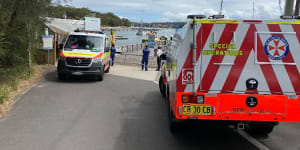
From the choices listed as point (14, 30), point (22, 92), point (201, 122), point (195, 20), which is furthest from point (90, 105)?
point (14, 30)

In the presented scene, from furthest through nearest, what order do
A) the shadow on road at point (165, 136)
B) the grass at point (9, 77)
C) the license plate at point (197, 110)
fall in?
the grass at point (9, 77) < the shadow on road at point (165, 136) < the license plate at point (197, 110)

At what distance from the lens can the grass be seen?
31.7 ft

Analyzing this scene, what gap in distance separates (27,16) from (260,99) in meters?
11.1

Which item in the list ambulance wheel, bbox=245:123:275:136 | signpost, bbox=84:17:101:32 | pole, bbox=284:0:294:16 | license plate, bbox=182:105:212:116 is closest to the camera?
license plate, bbox=182:105:212:116

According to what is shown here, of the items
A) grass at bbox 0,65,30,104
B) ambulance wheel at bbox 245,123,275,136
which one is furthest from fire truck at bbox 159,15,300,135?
grass at bbox 0,65,30,104

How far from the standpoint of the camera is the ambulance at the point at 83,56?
13.4m

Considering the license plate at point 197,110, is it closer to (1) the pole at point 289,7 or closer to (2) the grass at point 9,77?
(1) the pole at point 289,7

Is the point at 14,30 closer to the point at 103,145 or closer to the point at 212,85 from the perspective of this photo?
the point at 103,145

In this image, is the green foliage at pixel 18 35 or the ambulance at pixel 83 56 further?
the ambulance at pixel 83 56

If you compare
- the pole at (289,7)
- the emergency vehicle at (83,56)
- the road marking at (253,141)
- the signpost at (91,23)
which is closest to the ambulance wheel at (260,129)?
the road marking at (253,141)

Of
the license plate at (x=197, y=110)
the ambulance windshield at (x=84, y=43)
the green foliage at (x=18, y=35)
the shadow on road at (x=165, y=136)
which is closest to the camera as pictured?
the license plate at (x=197, y=110)

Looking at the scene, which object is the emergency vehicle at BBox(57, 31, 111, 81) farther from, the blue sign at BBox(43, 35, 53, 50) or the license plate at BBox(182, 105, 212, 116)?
the license plate at BBox(182, 105, 212, 116)

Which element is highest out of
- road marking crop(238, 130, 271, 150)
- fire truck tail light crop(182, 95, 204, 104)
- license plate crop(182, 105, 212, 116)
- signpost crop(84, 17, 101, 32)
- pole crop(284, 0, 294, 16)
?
signpost crop(84, 17, 101, 32)

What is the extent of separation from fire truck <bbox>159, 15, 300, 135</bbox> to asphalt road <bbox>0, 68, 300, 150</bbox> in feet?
3.29
